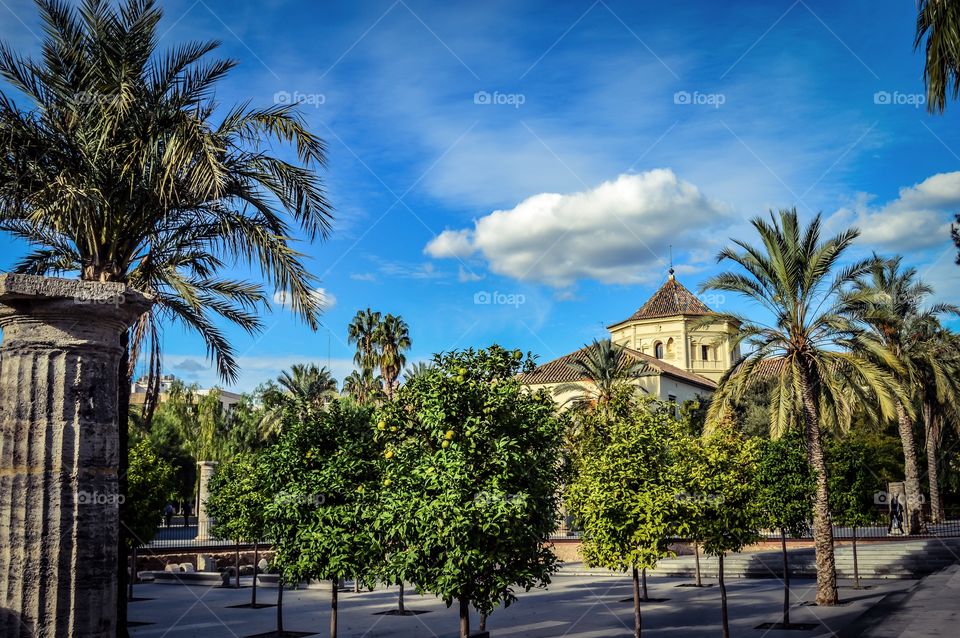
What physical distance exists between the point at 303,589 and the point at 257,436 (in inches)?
1209

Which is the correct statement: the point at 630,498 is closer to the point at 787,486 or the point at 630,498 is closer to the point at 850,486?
the point at 787,486

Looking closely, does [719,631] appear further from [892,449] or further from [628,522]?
[892,449]

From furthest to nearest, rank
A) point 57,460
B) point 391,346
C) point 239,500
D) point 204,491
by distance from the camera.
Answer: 1. point 391,346
2. point 204,491
3. point 239,500
4. point 57,460

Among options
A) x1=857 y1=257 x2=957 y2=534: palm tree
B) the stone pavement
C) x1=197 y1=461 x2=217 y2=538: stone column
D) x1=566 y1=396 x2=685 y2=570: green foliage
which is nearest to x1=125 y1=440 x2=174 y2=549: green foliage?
x1=197 y1=461 x2=217 y2=538: stone column

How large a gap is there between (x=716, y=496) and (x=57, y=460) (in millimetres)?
12737

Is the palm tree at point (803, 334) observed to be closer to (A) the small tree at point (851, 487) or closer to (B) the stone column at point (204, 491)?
(A) the small tree at point (851, 487)

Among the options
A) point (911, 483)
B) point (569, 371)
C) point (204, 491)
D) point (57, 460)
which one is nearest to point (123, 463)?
point (57, 460)

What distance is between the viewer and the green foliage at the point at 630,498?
14.4 meters

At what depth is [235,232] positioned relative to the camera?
36.5ft

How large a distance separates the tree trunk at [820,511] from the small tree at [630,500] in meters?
5.53

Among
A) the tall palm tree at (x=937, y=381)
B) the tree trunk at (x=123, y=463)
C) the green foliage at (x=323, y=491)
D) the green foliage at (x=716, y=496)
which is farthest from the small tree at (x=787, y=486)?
the tree trunk at (x=123, y=463)

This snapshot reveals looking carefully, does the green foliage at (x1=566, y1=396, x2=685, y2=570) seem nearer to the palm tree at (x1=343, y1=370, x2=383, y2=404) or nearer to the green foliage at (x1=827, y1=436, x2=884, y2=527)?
the green foliage at (x1=827, y1=436, x2=884, y2=527)

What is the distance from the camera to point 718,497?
15703 millimetres

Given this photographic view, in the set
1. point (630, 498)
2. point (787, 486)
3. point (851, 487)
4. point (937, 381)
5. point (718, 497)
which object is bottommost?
point (851, 487)
